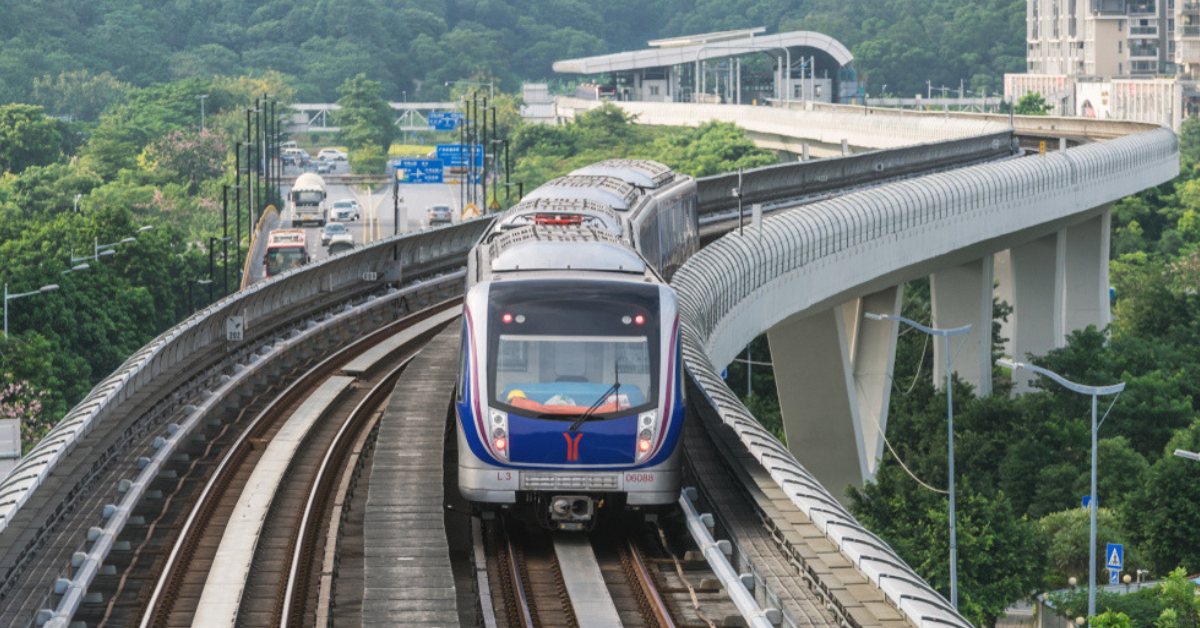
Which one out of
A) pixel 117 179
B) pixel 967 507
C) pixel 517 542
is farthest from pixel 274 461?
pixel 117 179

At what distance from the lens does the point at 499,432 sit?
21.2 m

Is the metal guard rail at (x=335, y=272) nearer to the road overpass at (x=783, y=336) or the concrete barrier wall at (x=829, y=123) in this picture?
the road overpass at (x=783, y=336)

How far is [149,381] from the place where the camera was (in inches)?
1160

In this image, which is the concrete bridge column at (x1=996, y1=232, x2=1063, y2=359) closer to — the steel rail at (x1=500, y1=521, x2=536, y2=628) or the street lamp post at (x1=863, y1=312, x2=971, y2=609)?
the street lamp post at (x1=863, y1=312, x2=971, y2=609)

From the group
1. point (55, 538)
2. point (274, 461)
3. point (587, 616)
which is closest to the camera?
point (587, 616)

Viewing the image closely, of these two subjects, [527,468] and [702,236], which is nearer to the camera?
[527,468]

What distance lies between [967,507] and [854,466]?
1245 centimetres

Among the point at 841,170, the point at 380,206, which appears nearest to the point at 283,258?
the point at 841,170

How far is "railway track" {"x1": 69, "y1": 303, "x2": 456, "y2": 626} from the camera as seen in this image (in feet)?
64.8

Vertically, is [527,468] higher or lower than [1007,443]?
higher

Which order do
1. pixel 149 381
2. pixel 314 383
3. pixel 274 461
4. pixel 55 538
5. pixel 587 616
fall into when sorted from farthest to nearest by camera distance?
pixel 314 383 < pixel 149 381 < pixel 274 461 < pixel 55 538 < pixel 587 616

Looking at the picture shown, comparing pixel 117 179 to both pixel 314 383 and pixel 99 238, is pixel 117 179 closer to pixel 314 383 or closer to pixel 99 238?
pixel 99 238

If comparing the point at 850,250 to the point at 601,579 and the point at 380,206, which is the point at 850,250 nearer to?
the point at 601,579

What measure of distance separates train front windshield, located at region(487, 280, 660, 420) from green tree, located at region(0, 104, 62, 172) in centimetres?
11263
